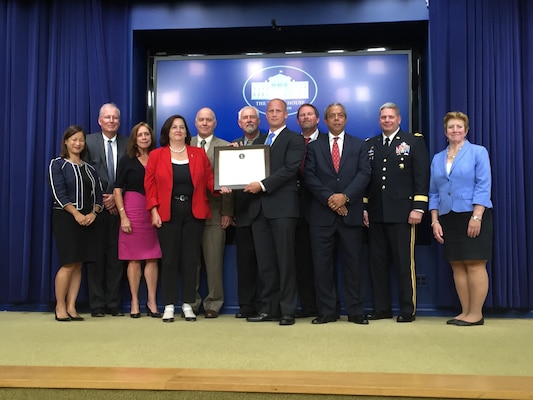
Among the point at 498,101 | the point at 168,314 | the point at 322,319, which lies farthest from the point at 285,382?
the point at 498,101

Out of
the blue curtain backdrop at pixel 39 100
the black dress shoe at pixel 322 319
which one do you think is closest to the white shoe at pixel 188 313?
the black dress shoe at pixel 322 319

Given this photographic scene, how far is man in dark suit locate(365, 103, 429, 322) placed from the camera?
3.94 metres

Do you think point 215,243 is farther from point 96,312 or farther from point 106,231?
→ point 96,312

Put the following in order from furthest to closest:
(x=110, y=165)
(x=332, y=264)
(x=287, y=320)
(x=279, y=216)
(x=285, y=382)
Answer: (x=110, y=165) < (x=332, y=264) < (x=279, y=216) < (x=287, y=320) < (x=285, y=382)

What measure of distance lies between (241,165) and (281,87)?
1.27 meters

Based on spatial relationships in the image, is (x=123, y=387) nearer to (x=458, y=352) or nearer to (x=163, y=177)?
(x=458, y=352)

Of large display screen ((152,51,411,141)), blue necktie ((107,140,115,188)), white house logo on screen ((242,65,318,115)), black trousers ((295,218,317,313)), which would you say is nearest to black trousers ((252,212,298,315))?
black trousers ((295,218,317,313))

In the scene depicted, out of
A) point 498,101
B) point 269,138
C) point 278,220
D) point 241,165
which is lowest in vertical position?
point 278,220

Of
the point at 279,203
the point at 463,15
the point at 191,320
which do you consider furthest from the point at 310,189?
the point at 463,15

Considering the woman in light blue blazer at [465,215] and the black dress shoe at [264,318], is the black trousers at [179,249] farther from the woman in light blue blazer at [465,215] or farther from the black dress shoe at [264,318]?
the woman in light blue blazer at [465,215]

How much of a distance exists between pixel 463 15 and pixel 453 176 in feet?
4.37

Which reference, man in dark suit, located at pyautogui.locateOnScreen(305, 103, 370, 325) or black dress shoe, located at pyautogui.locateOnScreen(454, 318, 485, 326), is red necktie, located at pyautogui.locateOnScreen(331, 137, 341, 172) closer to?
man in dark suit, located at pyautogui.locateOnScreen(305, 103, 370, 325)

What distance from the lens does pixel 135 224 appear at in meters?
4.18

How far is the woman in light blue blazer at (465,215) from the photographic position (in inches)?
149
